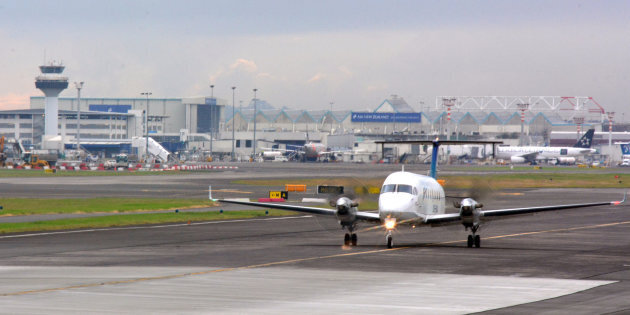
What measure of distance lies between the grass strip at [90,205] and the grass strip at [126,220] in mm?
4963

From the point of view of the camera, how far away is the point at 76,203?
60500mm

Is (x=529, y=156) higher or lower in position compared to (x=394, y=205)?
higher

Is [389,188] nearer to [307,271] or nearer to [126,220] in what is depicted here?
[307,271]

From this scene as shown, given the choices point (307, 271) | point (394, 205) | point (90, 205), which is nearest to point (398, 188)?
point (394, 205)

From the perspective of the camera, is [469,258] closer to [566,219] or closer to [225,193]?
[566,219]

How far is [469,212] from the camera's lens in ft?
107

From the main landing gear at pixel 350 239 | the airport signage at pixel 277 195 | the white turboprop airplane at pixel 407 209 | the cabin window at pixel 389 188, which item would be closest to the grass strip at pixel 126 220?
the airport signage at pixel 277 195

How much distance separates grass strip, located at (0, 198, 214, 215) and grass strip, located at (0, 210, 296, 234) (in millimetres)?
4963

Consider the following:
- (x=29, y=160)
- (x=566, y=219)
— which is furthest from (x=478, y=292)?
(x=29, y=160)

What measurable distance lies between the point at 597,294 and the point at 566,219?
34.7m

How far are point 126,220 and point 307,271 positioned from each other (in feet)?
78.9

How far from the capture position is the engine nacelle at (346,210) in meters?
32.0

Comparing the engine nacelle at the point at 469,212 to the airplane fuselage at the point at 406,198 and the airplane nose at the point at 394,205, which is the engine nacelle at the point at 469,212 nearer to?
the airplane fuselage at the point at 406,198

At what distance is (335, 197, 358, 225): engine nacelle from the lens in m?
32.0
